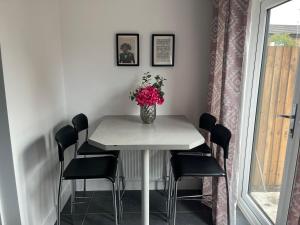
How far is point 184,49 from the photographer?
2.51 metres

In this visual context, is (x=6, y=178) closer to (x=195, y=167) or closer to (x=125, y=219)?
(x=125, y=219)

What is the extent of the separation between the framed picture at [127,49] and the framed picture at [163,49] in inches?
7.2

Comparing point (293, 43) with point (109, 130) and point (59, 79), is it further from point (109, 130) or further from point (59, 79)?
point (59, 79)

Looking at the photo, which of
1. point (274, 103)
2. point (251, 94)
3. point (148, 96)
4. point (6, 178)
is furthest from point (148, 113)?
point (6, 178)

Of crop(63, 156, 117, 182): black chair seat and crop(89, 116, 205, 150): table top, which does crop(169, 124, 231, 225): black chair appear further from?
crop(63, 156, 117, 182): black chair seat

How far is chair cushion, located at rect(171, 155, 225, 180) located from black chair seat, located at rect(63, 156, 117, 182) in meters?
0.52

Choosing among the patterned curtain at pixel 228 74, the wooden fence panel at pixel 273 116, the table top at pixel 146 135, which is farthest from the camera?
the patterned curtain at pixel 228 74

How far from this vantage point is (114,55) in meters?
2.50

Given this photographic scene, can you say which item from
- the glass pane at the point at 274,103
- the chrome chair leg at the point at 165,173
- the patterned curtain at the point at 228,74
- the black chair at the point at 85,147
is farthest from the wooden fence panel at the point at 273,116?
the black chair at the point at 85,147

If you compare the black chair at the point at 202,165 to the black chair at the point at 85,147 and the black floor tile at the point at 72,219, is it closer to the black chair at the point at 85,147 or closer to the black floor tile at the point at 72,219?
the black chair at the point at 85,147

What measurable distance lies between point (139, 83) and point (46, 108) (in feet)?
3.22

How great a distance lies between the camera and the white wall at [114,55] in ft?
7.94

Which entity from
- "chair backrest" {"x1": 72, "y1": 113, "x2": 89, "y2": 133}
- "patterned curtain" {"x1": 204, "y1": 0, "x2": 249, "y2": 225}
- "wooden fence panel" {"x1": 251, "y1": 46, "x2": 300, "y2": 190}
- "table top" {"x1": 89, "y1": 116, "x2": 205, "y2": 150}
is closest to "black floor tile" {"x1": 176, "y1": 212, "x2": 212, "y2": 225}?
"patterned curtain" {"x1": 204, "y1": 0, "x2": 249, "y2": 225}

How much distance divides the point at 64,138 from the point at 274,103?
5.95 feet
